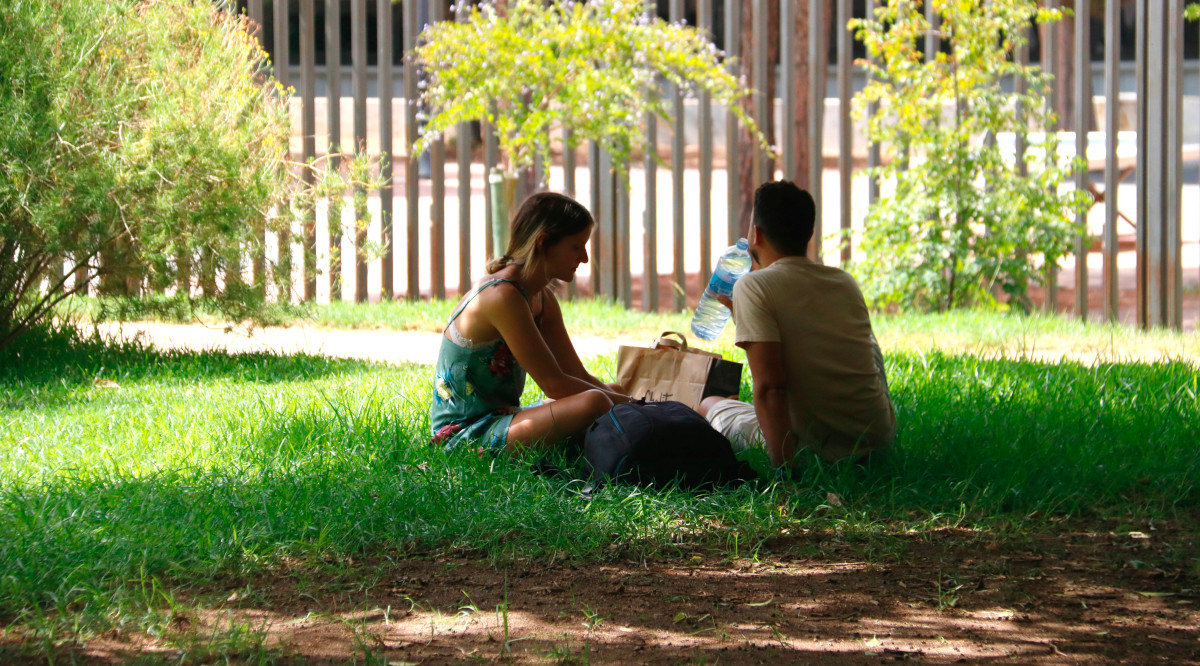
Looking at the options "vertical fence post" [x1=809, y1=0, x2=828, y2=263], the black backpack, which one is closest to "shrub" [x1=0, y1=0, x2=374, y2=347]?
the black backpack

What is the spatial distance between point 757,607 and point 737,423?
1.44 metres

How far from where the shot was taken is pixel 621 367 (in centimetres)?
436

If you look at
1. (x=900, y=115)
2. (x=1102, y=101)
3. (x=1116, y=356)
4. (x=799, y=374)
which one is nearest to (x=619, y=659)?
(x=799, y=374)

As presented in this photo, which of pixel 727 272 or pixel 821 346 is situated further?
pixel 727 272

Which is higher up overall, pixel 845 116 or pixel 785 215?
pixel 845 116

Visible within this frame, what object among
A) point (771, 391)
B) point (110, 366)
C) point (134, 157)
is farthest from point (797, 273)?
point (110, 366)

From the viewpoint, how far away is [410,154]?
9750mm

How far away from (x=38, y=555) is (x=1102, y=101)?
12941 mm

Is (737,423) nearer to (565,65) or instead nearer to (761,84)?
(565,65)

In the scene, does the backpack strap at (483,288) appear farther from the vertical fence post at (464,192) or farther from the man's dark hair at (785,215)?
the vertical fence post at (464,192)

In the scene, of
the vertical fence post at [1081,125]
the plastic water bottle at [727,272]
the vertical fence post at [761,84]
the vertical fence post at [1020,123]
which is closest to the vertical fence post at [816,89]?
the vertical fence post at [761,84]

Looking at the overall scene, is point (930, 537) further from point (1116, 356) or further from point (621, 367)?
point (1116, 356)

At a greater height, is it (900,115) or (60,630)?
(900,115)

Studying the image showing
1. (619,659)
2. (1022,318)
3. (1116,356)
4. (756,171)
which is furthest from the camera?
(756,171)
